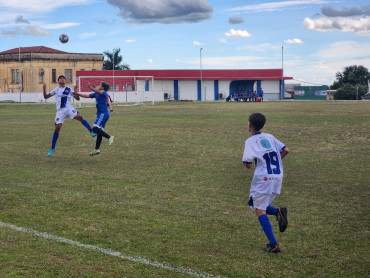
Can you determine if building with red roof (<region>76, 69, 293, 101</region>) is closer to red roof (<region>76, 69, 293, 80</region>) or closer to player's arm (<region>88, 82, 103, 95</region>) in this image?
red roof (<region>76, 69, 293, 80</region>)

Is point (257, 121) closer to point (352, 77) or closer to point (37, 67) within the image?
point (37, 67)

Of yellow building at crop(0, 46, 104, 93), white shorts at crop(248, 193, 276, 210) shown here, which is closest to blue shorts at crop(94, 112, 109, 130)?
white shorts at crop(248, 193, 276, 210)

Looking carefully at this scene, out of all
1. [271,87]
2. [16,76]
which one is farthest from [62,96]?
[16,76]

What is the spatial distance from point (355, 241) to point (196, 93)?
7482cm

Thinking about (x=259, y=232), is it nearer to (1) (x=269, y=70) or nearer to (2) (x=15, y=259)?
(2) (x=15, y=259)

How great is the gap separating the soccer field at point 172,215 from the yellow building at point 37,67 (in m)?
69.4

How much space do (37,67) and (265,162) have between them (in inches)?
3154

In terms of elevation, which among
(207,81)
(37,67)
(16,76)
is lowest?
(207,81)

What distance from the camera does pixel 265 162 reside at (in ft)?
18.6

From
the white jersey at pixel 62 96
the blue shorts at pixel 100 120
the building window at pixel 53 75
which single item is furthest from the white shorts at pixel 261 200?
the building window at pixel 53 75

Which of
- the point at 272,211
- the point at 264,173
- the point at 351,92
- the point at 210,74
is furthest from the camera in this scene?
the point at 210,74

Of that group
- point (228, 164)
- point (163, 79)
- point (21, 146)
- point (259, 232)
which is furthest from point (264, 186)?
point (163, 79)

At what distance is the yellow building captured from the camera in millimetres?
80625

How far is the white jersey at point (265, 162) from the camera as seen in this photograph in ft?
18.5
